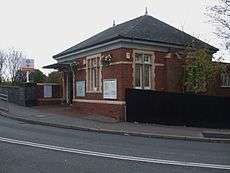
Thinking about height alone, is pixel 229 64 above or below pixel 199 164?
above

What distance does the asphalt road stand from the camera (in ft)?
31.1

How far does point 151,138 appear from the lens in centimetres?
1691

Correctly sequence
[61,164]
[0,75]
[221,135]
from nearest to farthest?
[61,164]
[221,135]
[0,75]

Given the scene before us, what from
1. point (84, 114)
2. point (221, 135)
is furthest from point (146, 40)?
point (221, 135)

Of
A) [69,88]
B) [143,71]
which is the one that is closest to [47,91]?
[69,88]

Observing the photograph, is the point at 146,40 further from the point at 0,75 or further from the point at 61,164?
the point at 0,75

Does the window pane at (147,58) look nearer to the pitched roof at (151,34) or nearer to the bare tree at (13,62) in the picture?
the pitched roof at (151,34)

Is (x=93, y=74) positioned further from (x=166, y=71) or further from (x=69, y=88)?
(x=69, y=88)

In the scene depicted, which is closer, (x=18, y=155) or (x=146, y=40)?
Result: (x=18, y=155)

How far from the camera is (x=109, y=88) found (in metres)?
24.2

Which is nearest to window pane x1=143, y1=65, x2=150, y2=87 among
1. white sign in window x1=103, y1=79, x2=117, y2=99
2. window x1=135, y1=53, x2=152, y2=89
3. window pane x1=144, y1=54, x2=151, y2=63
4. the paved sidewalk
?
window x1=135, y1=53, x2=152, y2=89

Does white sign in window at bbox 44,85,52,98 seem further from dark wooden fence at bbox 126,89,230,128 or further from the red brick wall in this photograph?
Answer: dark wooden fence at bbox 126,89,230,128

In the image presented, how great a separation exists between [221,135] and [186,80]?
738 centimetres

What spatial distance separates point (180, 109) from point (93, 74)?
680cm
